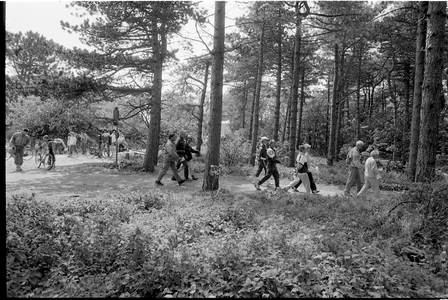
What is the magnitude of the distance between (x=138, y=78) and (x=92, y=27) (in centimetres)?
321

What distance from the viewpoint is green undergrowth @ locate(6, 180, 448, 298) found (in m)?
3.70

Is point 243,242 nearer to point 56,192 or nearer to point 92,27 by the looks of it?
point 56,192

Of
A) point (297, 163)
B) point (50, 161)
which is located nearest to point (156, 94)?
point (50, 161)

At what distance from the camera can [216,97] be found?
30.3 ft

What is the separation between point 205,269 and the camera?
12.9 ft

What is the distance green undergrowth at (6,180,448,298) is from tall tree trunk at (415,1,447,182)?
1.90m

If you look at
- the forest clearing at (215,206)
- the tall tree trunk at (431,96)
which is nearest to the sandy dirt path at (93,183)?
the forest clearing at (215,206)

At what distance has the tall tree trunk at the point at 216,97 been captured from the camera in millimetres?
9156

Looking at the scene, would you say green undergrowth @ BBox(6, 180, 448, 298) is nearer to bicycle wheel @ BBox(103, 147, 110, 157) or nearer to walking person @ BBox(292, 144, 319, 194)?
walking person @ BBox(292, 144, 319, 194)

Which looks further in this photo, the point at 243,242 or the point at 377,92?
the point at 377,92

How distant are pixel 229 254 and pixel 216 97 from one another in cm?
592

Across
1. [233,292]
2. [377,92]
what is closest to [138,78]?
[233,292]

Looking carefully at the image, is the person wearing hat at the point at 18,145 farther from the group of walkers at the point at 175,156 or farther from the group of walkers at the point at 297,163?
the group of walkers at the point at 297,163

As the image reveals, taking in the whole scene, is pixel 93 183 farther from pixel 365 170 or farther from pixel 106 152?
pixel 106 152
